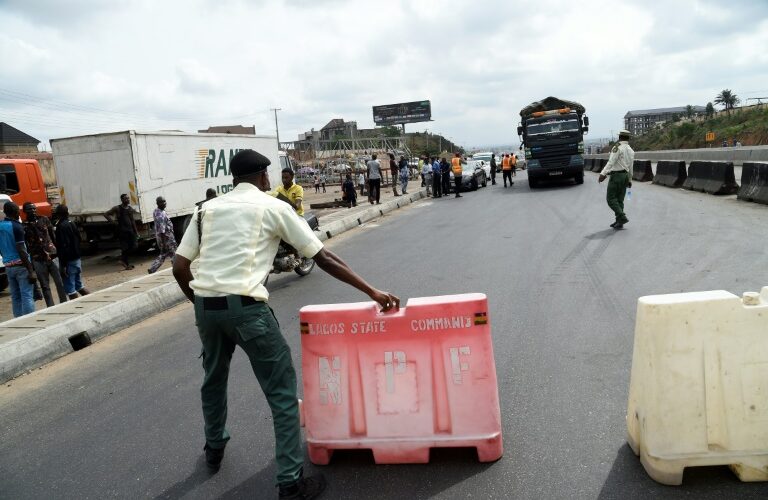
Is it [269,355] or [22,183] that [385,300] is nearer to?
[269,355]

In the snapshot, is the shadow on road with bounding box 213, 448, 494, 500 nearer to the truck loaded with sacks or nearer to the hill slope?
the truck loaded with sacks

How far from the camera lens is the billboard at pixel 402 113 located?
8656 cm

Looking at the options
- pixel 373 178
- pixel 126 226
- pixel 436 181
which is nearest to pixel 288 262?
pixel 126 226

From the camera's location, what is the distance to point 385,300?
320cm

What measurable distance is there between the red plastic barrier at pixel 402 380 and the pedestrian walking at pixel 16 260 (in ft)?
21.5

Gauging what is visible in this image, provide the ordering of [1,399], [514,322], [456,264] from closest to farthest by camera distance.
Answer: [1,399] → [514,322] → [456,264]

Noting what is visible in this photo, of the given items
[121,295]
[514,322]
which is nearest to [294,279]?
[121,295]

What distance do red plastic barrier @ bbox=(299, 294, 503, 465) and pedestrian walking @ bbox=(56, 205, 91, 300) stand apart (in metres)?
7.43

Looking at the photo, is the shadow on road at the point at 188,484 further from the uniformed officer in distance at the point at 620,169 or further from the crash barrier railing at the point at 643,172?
the crash barrier railing at the point at 643,172

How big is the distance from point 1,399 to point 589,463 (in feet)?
16.4

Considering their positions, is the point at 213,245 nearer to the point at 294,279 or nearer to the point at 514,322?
the point at 514,322

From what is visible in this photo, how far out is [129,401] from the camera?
466 cm

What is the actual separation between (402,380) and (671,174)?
18687mm

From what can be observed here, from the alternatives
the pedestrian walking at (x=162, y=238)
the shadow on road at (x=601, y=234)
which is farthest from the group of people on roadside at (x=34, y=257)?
the shadow on road at (x=601, y=234)
